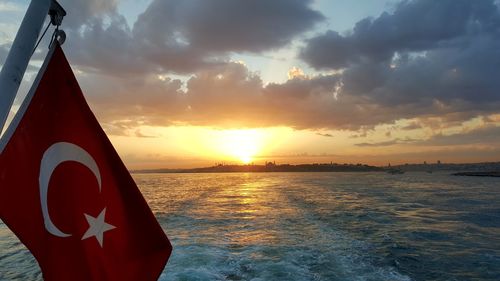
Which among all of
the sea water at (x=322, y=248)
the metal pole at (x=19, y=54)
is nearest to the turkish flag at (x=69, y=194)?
the metal pole at (x=19, y=54)

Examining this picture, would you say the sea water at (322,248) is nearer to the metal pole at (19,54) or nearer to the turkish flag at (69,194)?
the turkish flag at (69,194)

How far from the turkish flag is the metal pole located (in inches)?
20.6

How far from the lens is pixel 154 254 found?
455cm

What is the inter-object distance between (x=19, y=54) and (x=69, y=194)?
1560 mm

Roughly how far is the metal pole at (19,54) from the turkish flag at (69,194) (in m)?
0.52

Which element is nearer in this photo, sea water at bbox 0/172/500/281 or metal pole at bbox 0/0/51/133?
metal pole at bbox 0/0/51/133

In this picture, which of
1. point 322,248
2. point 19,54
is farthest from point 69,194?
point 322,248

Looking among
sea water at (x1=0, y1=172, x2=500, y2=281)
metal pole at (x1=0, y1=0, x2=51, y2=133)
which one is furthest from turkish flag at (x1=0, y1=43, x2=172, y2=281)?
sea water at (x1=0, y1=172, x2=500, y2=281)

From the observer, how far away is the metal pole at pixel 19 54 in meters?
3.34

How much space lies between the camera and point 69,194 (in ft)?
13.7

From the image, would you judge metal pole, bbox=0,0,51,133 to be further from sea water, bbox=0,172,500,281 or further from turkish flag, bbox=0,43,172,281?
sea water, bbox=0,172,500,281

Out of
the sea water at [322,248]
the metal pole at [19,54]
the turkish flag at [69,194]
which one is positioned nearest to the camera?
the metal pole at [19,54]

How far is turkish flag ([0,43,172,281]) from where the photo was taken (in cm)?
383

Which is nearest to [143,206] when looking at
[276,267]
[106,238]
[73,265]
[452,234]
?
[106,238]
